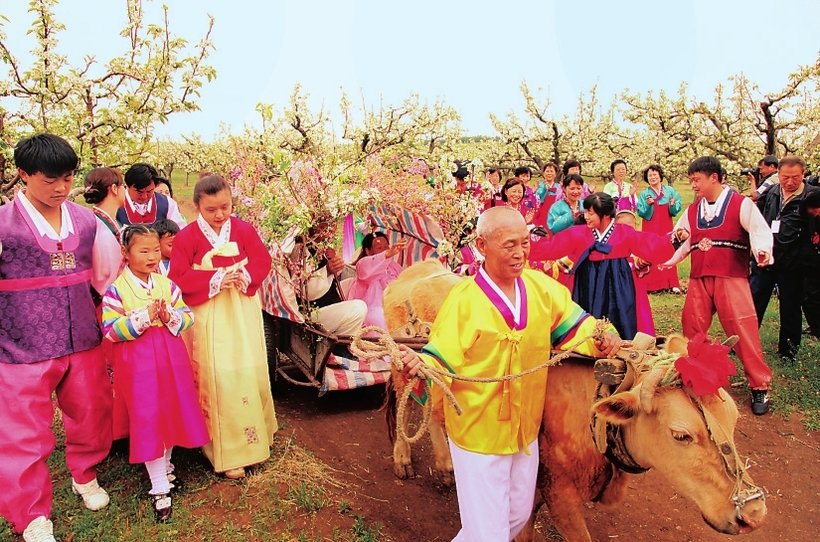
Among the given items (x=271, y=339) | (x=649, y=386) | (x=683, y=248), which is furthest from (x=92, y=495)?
(x=683, y=248)

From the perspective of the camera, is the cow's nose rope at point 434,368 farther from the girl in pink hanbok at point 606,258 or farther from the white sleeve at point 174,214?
the white sleeve at point 174,214

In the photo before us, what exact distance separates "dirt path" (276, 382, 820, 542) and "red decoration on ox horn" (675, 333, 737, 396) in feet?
6.43

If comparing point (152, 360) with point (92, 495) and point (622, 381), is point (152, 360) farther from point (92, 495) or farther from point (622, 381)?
point (622, 381)

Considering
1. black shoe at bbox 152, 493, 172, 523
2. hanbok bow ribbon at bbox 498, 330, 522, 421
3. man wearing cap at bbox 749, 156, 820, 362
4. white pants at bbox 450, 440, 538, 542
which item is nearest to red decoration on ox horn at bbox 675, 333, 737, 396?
hanbok bow ribbon at bbox 498, 330, 522, 421

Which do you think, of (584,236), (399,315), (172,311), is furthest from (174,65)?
(584,236)

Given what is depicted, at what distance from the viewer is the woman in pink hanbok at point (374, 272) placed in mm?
6047

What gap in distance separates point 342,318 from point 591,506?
2677 mm

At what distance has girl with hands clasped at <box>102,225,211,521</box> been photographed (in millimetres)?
3541

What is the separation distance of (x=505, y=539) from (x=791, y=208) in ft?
19.0

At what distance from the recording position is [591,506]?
13.3ft

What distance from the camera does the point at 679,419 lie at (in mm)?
2367

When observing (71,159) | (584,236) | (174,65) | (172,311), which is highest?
(174,65)

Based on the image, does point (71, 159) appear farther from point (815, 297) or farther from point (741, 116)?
point (741, 116)

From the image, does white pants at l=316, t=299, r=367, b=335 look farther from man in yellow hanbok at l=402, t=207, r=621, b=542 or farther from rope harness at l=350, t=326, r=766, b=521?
man in yellow hanbok at l=402, t=207, r=621, b=542
